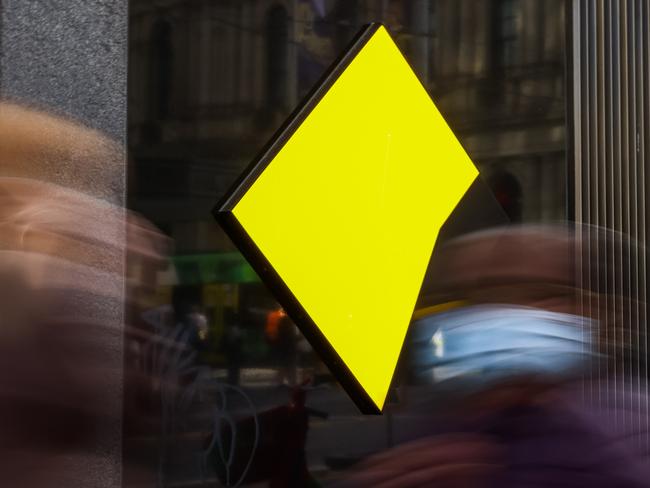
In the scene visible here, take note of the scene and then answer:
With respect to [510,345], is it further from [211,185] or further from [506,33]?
[506,33]

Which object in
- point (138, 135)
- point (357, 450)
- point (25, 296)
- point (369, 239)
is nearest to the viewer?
point (25, 296)

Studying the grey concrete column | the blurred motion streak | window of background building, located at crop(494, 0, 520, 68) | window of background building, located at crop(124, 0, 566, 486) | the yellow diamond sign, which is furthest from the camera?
window of background building, located at crop(494, 0, 520, 68)

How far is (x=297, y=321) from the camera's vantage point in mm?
3352

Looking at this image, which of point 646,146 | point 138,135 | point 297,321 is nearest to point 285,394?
point 138,135

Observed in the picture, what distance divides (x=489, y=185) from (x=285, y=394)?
67.5 inches

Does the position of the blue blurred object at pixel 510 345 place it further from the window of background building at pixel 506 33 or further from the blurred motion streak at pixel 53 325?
the window of background building at pixel 506 33

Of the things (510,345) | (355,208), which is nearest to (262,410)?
(355,208)

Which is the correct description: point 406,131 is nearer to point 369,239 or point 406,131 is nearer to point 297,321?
point 369,239

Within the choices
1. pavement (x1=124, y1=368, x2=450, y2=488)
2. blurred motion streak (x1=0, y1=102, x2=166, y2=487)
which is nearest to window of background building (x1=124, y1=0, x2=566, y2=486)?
pavement (x1=124, y1=368, x2=450, y2=488)

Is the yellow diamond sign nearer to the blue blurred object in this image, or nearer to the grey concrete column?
the blue blurred object

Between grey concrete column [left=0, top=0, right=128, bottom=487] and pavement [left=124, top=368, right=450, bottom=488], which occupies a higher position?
grey concrete column [left=0, top=0, right=128, bottom=487]

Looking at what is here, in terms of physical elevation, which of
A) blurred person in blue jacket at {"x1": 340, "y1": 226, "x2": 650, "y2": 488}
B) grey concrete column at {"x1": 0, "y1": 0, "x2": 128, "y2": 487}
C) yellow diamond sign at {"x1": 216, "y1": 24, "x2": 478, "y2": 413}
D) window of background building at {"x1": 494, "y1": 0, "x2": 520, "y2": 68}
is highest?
window of background building at {"x1": 494, "y1": 0, "x2": 520, "y2": 68}

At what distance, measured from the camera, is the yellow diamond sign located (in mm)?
3193

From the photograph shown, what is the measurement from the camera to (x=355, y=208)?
3561mm
